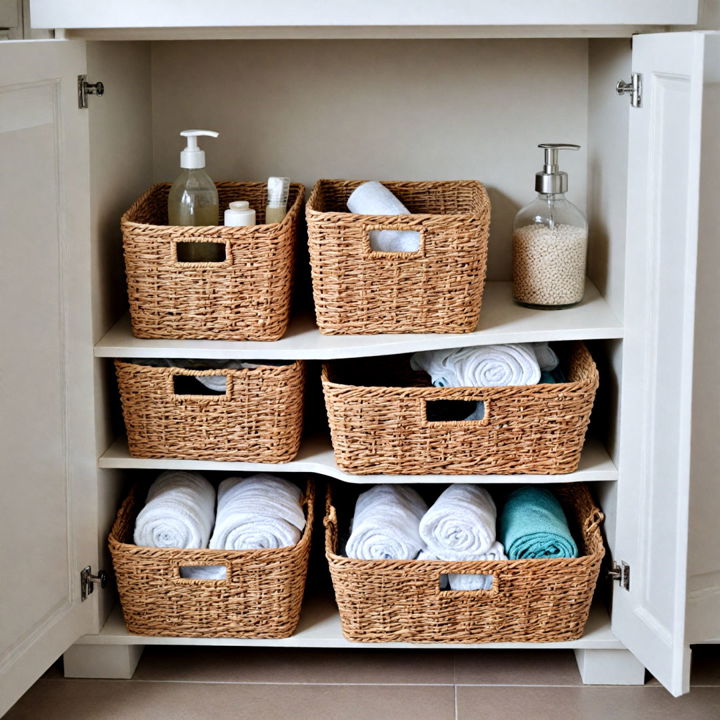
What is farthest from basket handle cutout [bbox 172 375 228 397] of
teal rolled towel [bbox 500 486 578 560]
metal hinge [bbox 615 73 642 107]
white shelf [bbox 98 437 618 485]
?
metal hinge [bbox 615 73 642 107]

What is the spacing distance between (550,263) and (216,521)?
0.62 m

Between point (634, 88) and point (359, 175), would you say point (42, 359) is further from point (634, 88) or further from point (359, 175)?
point (634, 88)

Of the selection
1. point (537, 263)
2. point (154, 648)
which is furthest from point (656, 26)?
point (154, 648)

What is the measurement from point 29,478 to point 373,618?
21.1 inches

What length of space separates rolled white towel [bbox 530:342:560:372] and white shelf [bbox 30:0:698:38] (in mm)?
474

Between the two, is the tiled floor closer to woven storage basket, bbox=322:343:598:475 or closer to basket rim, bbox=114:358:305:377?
woven storage basket, bbox=322:343:598:475

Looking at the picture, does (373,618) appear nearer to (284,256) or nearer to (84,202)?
(284,256)

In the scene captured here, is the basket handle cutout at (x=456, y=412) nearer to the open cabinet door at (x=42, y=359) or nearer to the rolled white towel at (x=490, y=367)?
the rolled white towel at (x=490, y=367)

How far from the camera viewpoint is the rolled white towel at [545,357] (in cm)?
180

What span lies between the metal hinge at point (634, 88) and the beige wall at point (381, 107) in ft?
1.15

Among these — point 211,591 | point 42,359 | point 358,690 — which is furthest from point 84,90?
point 358,690

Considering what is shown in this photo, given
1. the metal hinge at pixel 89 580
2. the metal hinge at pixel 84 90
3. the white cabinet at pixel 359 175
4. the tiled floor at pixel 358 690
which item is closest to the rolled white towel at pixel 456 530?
the white cabinet at pixel 359 175

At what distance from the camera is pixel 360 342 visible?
1.67 m

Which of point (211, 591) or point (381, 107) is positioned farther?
point (381, 107)
